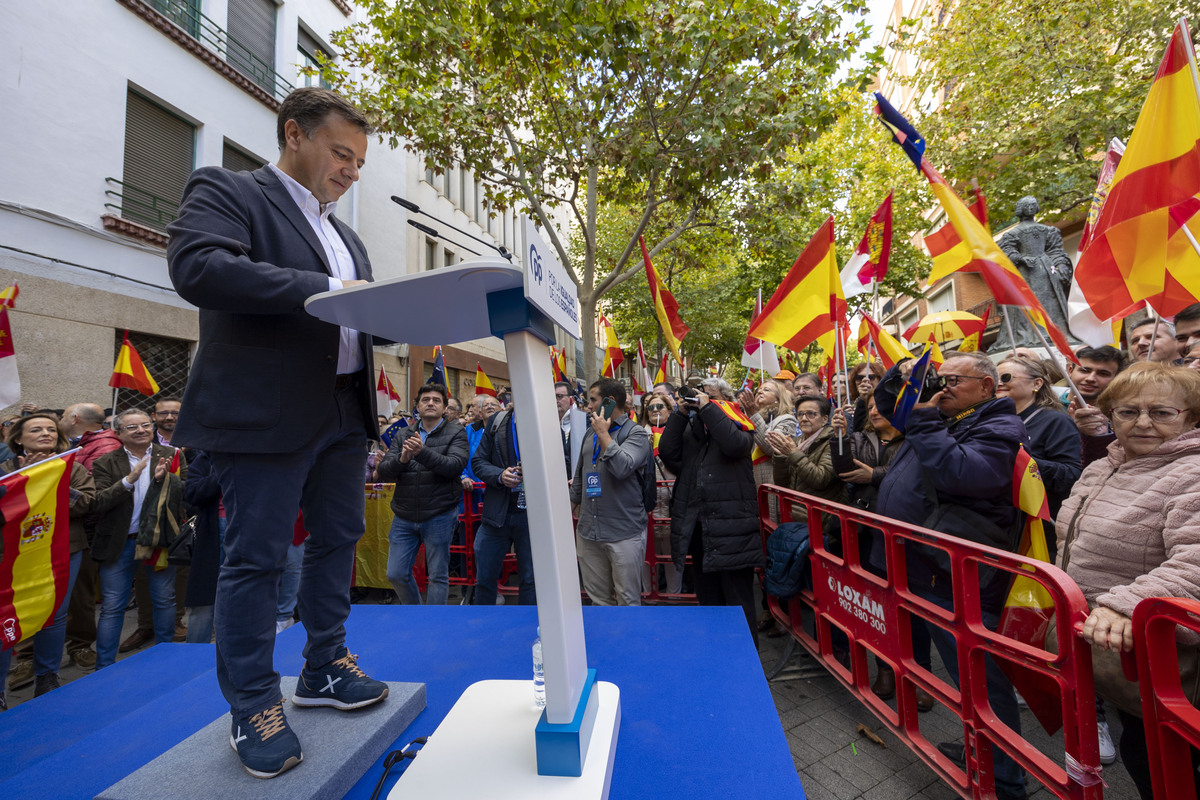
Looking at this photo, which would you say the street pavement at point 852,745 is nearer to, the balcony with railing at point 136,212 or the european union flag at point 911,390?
the european union flag at point 911,390

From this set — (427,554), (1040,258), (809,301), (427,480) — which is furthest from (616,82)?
(427,554)

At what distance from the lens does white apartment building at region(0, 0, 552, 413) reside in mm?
7605

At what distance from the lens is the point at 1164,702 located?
148cm

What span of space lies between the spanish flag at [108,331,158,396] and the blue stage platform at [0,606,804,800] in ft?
15.7

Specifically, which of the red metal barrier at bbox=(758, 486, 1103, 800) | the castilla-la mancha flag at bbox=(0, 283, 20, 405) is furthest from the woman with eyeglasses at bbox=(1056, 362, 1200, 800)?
the castilla-la mancha flag at bbox=(0, 283, 20, 405)

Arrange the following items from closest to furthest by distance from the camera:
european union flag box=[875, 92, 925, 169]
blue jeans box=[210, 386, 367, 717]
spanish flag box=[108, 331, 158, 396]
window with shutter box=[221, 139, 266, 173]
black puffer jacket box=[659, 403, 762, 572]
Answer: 1. blue jeans box=[210, 386, 367, 717]
2. european union flag box=[875, 92, 925, 169]
3. black puffer jacket box=[659, 403, 762, 572]
4. spanish flag box=[108, 331, 158, 396]
5. window with shutter box=[221, 139, 266, 173]

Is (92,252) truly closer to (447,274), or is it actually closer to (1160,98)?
(447,274)

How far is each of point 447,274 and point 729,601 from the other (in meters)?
3.59

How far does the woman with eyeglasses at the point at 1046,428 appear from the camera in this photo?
→ 323cm

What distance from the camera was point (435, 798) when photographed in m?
1.41

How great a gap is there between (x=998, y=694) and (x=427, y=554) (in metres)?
3.94

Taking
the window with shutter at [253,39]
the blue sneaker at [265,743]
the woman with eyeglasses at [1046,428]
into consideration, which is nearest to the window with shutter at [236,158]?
the window with shutter at [253,39]

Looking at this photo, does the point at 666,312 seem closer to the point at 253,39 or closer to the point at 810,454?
the point at 810,454

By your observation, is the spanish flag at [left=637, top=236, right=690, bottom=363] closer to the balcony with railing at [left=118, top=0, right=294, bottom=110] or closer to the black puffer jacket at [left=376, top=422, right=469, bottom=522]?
the black puffer jacket at [left=376, top=422, right=469, bottom=522]
